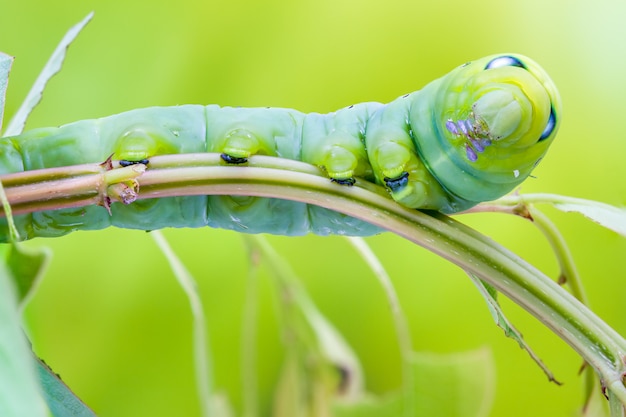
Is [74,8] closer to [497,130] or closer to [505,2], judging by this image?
[505,2]

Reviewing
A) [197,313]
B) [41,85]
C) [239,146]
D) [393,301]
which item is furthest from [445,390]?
[41,85]

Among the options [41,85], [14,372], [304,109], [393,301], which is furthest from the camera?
[304,109]

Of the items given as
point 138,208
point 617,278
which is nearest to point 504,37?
point 617,278

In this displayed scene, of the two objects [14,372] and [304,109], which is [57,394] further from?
[304,109]

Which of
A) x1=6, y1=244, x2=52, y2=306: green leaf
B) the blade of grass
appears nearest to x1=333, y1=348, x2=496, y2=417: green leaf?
the blade of grass

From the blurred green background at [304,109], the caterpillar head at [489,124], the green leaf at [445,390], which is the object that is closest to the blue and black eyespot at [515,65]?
the caterpillar head at [489,124]
